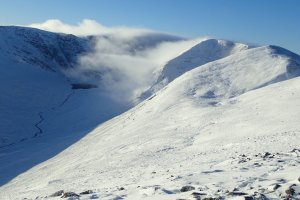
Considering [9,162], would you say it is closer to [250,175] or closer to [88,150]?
[88,150]

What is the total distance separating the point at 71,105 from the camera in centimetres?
11181

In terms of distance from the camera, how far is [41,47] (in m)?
172

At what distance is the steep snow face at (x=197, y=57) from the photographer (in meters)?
136

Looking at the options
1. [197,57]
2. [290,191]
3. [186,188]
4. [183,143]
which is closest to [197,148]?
[183,143]

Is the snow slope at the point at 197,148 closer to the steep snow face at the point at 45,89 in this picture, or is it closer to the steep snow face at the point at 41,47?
the steep snow face at the point at 45,89

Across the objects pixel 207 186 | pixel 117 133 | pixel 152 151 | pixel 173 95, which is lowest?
pixel 207 186

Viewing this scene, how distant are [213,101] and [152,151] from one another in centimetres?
3006

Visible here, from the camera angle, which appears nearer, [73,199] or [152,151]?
[73,199]

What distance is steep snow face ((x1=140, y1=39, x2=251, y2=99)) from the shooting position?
445 feet

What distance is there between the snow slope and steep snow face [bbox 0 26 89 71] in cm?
7917

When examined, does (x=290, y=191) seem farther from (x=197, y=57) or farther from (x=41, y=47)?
(x=41, y=47)

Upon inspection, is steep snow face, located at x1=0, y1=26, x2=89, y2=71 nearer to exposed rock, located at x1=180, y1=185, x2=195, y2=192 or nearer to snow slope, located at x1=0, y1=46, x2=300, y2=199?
snow slope, located at x1=0, y1=46, x2=300, y2=199

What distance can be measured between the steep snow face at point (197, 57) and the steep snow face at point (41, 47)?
41.0 meters

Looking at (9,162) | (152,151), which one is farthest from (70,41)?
(152,151)
